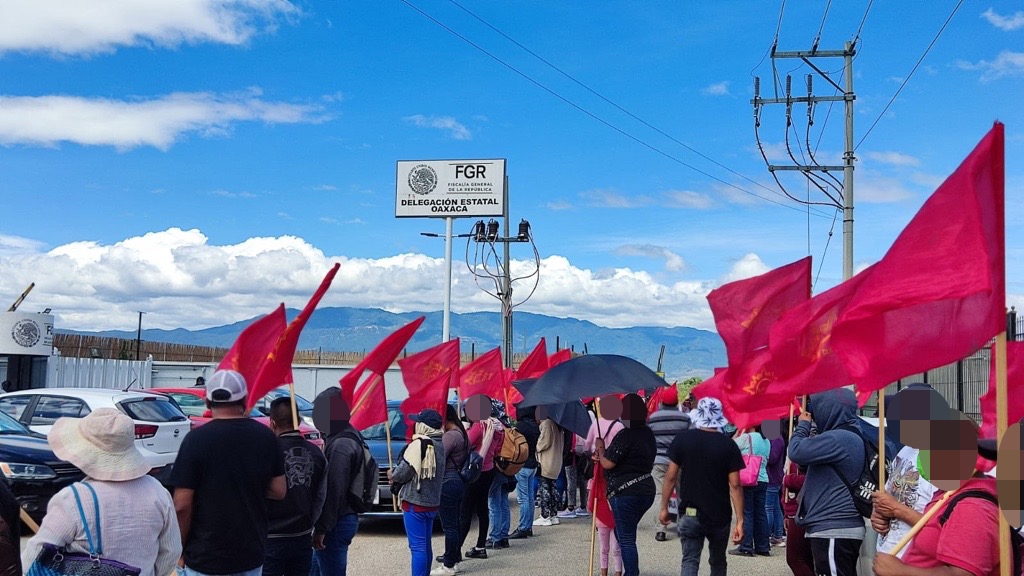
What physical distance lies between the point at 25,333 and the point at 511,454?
20705mm

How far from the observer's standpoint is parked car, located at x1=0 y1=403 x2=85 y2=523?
418 inches

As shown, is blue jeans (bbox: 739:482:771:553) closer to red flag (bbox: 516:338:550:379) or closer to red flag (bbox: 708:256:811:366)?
red flag (bbox: 708:256:811:366)

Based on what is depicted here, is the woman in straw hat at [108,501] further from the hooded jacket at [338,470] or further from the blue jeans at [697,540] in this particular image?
the blue jeans at [697,540]

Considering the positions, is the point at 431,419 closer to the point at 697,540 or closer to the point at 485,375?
the point at 697,540

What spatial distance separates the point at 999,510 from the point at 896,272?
112 centimetres

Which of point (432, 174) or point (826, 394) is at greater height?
point (432, 174)

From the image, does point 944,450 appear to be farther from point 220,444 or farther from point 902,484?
point 220,444

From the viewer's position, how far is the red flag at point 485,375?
15148mm

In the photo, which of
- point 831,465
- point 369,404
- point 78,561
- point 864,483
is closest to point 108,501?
point 78,561

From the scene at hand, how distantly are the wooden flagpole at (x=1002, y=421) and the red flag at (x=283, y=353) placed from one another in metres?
4.22

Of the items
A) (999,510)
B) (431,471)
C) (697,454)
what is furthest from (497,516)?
(999,510)

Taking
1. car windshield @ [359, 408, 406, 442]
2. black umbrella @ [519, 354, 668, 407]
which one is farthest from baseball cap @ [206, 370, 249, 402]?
car windshield @ [359, 408, 406, 442]

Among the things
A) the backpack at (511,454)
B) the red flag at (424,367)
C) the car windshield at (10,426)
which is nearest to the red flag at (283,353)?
the red flag at (424,367)

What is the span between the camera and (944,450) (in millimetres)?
3975
